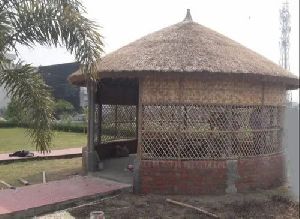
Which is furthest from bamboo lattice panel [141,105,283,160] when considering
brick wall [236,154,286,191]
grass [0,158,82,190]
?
grass [0,158,82,190]

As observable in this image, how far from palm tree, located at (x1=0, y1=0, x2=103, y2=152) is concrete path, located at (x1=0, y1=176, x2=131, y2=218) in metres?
1.30

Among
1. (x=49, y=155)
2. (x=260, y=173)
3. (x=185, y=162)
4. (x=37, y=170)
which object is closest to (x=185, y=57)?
(x=185, y=162)

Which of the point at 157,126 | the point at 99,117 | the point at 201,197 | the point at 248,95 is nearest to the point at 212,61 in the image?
the point at 248,95

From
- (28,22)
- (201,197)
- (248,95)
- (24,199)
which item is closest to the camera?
(28,22)

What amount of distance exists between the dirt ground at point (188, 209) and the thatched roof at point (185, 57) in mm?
2785

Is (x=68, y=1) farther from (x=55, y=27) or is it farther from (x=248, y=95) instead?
(x=248, y=95)

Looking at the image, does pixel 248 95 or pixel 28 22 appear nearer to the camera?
pixel 28 22

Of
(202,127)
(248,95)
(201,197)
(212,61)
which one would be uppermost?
(212,61)

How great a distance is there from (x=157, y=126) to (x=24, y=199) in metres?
3.31

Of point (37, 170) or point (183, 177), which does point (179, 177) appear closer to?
point (183, 177)

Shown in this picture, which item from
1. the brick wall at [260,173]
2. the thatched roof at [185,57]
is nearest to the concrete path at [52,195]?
the thatched roof at [185,57]

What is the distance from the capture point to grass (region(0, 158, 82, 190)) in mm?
11570

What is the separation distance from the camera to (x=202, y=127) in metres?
9.85

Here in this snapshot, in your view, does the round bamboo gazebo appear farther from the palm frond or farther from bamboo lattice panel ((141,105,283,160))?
the palm frond
